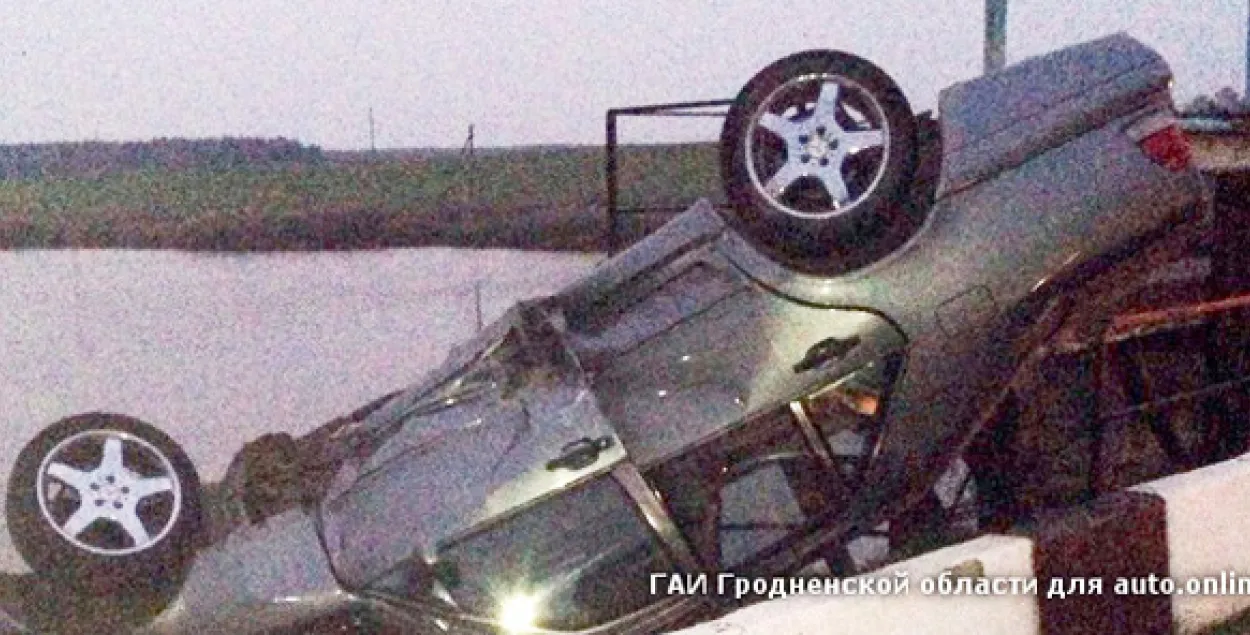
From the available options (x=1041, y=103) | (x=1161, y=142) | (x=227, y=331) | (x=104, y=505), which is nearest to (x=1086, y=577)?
(x=1161, y=142)

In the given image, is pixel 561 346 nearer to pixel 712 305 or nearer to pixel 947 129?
pixel 712 305

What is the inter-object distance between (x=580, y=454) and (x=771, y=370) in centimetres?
62

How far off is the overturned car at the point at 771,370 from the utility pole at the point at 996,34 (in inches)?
251

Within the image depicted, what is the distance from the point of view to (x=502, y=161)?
60656 mm

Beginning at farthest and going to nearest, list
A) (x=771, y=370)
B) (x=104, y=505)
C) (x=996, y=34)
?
(x=996, y=34), (x=104, y=505), (x=771, y=370)

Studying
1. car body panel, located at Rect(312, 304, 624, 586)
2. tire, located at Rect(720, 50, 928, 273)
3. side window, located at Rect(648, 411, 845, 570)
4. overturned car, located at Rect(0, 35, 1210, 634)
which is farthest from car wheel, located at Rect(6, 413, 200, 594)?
tire, located at Rect(720, 50, 928, 273)

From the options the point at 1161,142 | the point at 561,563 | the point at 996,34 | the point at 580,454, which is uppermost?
the point at 996,34

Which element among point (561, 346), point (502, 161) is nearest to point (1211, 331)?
point (561, 346)

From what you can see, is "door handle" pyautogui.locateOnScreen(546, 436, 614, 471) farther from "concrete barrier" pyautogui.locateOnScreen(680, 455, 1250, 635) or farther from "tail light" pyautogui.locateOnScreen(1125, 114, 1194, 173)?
"tail light" pyautogui.locateOnScreen(1125, 114, 1194, 173)

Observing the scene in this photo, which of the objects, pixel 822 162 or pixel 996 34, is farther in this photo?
pixel 996 34

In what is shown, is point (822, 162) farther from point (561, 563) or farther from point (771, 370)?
point (561, 563)

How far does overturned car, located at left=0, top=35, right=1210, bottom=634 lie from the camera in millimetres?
5445

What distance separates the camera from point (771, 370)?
547cm

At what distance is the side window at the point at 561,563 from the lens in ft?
17.7
